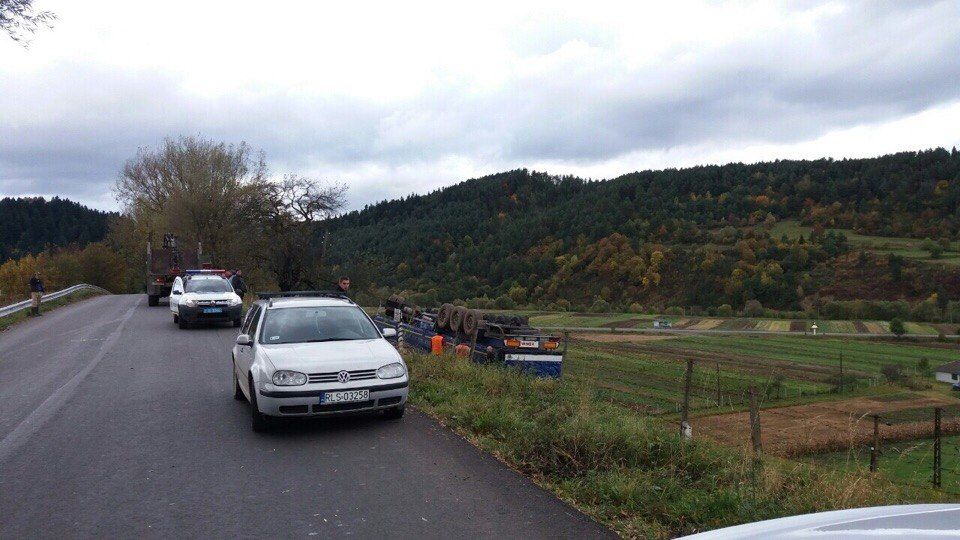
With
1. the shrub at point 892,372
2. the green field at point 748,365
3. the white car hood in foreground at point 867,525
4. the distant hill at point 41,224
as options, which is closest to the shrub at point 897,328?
the green field at point 748,365

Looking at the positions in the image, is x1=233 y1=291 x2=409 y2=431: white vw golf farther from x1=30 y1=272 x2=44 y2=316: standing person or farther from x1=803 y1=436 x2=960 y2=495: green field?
x1=30 y1=272 x2=44 y2=316: standing person

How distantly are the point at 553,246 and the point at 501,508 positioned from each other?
11968 cm

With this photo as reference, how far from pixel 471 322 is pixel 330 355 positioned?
8276 mm

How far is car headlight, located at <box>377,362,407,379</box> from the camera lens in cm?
816

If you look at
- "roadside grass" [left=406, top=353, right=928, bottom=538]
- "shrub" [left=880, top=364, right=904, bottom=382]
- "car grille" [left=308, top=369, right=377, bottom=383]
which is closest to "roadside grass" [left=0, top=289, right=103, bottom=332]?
"car grille" [left=308, top=369, right=377, bottom=383]

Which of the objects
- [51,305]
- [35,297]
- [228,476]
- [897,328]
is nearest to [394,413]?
[228,476]

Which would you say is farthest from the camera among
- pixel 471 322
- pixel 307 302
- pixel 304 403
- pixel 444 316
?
pixel 444 316

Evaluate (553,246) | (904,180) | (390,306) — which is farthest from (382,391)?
(904,180)

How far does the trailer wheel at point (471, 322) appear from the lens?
53.1 ft

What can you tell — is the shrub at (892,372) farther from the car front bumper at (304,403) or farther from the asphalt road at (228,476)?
the car front bumper at (304,403)

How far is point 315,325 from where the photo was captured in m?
9.17

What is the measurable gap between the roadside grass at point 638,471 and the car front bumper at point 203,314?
13521mm

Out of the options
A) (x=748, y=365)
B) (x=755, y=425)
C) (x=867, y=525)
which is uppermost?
(x=867, y=525)

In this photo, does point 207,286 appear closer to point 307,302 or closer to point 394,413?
point 307,302
